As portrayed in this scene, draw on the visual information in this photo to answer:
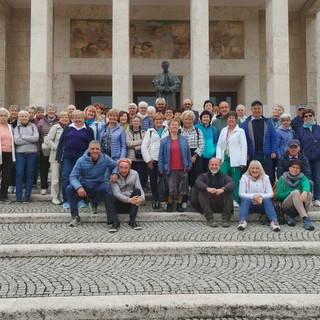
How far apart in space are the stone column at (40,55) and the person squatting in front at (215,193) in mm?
9389

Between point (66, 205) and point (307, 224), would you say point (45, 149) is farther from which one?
point (307, 224)

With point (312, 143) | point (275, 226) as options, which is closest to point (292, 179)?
point (275, 226)

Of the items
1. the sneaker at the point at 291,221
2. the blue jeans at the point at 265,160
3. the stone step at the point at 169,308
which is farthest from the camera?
the blue jeans at the point at 265,160

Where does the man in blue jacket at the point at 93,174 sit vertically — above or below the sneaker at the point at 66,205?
above

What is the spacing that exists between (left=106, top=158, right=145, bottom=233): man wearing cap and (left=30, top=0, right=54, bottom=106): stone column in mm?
8788

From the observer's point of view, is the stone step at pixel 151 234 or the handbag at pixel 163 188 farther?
the handbag at pixel 163 188

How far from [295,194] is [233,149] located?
145 cm

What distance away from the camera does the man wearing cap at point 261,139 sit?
8016mm

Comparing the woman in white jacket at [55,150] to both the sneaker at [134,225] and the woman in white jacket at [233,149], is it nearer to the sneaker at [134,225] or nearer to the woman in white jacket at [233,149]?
the sneaker at [134,225]

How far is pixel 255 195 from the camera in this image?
6949mm

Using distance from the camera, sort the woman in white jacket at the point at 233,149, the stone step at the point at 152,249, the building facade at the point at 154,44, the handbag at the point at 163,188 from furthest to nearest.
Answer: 1. the building facade at the point at 154,44
2. the woman in white jacket at the point at 233,149
3. the handbag at the point at 163,188
4. the stone step at the point at 152,249

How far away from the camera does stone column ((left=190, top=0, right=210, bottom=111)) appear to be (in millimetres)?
15227

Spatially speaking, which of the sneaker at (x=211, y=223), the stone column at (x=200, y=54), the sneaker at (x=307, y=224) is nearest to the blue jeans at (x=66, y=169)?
the sneaker at (x=211, y=223)

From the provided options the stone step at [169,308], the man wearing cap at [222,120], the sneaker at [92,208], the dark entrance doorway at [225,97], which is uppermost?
the dark entrance doorway at [225,97]
